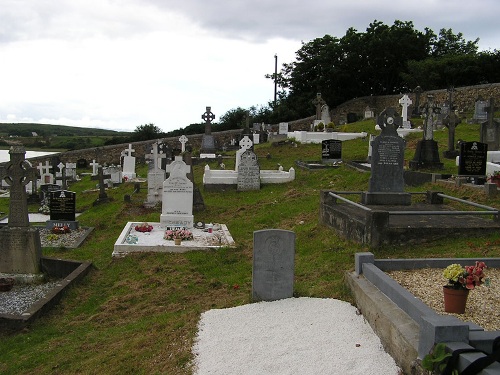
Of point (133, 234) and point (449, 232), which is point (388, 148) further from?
point (133, 234)

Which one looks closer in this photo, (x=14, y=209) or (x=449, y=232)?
(x=449, y=232)

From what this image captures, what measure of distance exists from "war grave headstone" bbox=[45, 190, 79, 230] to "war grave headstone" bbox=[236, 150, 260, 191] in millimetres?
6593

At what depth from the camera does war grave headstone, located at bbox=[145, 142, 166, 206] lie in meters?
17.8

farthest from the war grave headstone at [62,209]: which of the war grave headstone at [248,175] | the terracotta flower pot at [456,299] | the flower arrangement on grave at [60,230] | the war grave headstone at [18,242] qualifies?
the terracotta flower pot at [456,299]

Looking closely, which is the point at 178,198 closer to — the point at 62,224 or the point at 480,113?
the point at 62,224

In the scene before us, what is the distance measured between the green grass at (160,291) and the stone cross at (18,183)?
1.73 meters

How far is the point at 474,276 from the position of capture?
524 cm

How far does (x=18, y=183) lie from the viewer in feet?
34.2

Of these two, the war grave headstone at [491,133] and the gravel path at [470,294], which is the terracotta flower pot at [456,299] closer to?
the gravel path at [470,294]

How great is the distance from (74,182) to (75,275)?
70.0 ft

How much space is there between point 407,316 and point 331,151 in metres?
17.7

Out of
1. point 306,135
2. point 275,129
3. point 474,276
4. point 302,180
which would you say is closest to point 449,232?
point 474,276

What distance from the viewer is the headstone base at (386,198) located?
1159 centimetres

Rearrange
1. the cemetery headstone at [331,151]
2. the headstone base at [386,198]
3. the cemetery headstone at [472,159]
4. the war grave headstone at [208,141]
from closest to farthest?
the headstone base at [386,198], the cemetery headstone at [472,159], the cemetery headstone at [331,151], the war grave headstone at [208,141]
